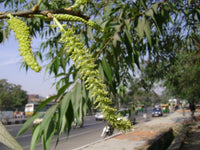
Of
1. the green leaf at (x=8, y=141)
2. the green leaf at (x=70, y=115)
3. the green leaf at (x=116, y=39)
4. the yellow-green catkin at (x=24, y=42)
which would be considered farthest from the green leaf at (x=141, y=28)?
the green leaf at (x=8, y=141)

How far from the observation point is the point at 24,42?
0.62 meters

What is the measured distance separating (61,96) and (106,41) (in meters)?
0.46

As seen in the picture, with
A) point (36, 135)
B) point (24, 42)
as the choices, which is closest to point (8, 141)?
point (24, 42)

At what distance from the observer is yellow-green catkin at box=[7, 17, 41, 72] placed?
0.56m

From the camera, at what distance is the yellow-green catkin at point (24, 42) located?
0.56 metres

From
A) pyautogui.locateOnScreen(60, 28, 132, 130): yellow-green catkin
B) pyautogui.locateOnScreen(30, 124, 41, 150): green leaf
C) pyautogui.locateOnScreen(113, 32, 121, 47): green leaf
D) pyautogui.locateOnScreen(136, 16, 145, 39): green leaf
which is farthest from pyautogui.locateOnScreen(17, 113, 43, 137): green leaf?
pyautogui.locateOnScreen(136, 16, 145, 39): green leaf

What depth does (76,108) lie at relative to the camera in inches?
39.9

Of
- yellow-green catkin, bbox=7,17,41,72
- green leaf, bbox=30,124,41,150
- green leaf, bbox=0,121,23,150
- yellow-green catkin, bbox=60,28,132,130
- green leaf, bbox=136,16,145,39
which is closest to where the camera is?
green leaf, bbox=0,121,23,150

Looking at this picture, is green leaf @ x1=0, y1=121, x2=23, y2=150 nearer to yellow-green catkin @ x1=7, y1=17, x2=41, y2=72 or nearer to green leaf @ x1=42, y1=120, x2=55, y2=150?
yellow-green catkin @ x1=7, y1=17, x2=41, y2=72

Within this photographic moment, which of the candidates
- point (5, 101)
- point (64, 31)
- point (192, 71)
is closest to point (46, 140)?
point (64, 31)

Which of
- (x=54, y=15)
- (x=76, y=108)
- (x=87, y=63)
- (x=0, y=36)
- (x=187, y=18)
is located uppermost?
(x=187, y=18)

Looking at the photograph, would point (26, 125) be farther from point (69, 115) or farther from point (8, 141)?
point (8, 141)

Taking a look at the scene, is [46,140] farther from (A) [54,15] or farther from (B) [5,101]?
(B) [5,101]

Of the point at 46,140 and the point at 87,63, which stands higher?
the point at 87,63
